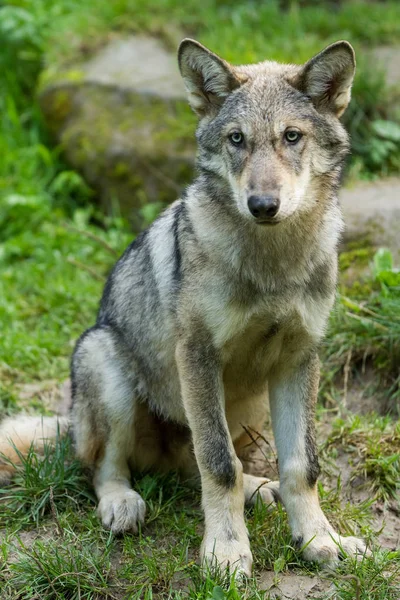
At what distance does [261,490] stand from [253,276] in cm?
142

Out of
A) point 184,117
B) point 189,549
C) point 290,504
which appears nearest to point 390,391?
point 290,504

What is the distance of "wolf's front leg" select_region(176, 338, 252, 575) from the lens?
421 cm

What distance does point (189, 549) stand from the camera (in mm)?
4410

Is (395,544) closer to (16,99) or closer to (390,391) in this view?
(390,391)

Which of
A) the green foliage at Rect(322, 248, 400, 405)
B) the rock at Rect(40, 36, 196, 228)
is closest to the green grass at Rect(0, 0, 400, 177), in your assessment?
the rock at Rect(40, 36, 196, 228)

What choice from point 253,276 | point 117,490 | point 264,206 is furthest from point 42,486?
point 264,206

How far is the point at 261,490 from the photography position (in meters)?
4.89

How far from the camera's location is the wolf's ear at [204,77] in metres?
4.26

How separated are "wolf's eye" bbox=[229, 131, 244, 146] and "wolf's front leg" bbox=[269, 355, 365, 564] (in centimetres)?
122

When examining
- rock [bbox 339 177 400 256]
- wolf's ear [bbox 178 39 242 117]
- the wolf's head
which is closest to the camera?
the wolf's head

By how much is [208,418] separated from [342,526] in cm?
102

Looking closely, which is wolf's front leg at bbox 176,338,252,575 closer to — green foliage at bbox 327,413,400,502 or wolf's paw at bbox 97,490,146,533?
wolf's paw at bbox 97,490,146,533

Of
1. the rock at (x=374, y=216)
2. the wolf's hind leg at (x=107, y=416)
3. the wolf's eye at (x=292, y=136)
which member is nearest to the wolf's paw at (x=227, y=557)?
the wolf's hind leg at (x=107, y=416)

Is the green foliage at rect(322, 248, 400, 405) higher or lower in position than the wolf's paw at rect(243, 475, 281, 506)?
higher
